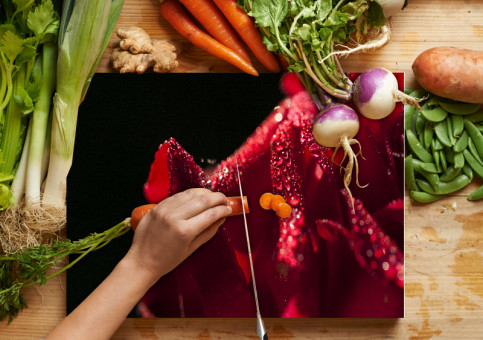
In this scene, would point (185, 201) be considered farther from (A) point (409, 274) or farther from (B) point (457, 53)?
(B) point (457, 53)

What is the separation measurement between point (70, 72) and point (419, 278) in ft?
3.46

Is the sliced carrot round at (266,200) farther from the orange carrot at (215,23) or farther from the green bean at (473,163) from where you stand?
the green bean at (473,163)

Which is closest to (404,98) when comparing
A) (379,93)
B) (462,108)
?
(379,93)

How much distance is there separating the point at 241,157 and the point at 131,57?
39 cm

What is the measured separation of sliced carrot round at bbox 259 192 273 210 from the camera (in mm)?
1169

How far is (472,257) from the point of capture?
120 centimetres

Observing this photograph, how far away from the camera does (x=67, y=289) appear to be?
1190 millimetres

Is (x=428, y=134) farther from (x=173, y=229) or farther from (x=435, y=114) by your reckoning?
(x=173, y=229)

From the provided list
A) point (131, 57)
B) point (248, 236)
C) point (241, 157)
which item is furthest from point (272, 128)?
point (131, 57)

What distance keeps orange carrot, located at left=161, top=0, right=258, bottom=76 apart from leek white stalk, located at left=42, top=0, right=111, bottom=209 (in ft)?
0.52

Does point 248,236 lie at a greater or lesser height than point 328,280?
greater

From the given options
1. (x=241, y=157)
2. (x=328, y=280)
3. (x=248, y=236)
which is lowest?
(x=328, y=280)

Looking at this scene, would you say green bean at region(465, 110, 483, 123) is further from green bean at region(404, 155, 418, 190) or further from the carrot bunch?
the carrot bunch

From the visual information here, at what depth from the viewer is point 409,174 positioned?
117 cm
